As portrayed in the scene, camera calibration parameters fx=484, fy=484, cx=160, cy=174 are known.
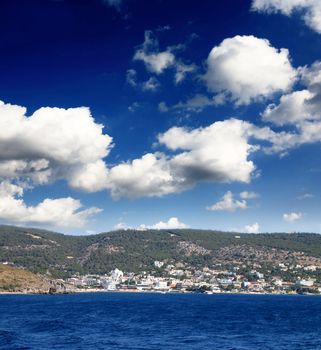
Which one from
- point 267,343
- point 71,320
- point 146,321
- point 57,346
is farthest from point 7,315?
point 267,343

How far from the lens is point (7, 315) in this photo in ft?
363

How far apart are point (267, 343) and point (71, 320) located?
44.7m

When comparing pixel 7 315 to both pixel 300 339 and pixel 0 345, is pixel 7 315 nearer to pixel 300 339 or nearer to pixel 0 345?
pixel 0 345

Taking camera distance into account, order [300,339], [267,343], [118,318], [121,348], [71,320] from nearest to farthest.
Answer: [121,348] < [267,343] < [300,339] < [71,320] < [118,318]

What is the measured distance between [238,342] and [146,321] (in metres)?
33.3

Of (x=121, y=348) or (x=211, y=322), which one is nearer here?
(x=121, y=348)

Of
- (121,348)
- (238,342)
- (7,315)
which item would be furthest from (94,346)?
(7,315)

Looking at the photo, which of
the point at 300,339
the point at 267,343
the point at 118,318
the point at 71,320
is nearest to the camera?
the point at 267,343

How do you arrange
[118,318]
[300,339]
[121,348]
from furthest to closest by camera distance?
[118,318], [300,339], [121,348]

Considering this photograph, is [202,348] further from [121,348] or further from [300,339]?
[300,339]

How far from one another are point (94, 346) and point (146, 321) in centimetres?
3568

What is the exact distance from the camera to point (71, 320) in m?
100

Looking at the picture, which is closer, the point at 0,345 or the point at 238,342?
the point at 0,345

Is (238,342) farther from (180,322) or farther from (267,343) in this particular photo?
(180,322)
